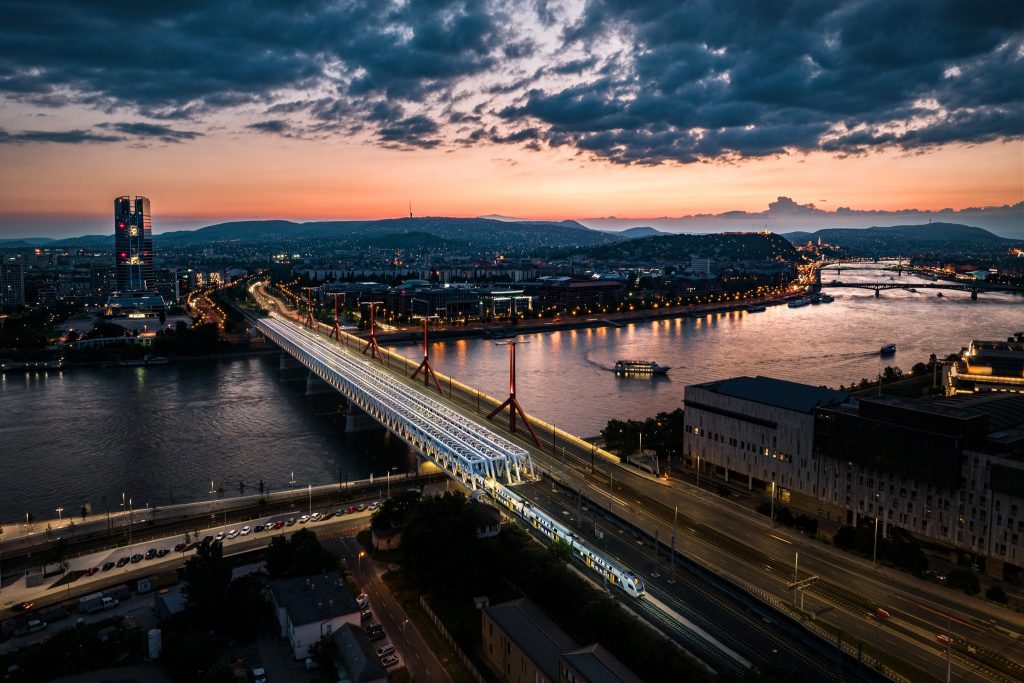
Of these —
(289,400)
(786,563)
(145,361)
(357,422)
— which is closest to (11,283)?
(145,361)

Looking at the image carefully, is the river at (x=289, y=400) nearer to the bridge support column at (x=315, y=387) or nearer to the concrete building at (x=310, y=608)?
the bridge support column at (x=315, y=387)

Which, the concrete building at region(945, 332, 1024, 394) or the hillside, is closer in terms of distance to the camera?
the concrete building at region(945, 332, 1024, 394)

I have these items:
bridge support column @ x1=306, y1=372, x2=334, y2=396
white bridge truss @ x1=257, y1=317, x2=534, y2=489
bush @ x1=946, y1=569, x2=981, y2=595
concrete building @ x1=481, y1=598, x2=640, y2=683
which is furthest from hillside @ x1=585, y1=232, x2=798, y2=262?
concrete building @ x1=481, y1=598, x2=640, y2=683

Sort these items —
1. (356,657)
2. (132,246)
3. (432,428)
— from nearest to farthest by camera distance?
(356,657) < (432,428) < (132,246)

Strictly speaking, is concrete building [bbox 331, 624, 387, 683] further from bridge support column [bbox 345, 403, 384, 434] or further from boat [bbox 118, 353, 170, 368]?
boat [bbox 118, 353, 170, 368]

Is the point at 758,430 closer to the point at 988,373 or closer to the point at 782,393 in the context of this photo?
the point at 782,393

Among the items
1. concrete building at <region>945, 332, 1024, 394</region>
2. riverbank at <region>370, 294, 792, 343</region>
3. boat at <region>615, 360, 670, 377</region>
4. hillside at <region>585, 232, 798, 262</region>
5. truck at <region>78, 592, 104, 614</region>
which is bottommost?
truck at <region>78, 592, 104, 614</region>

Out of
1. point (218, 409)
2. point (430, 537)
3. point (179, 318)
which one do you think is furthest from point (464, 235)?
point (430, 537)
